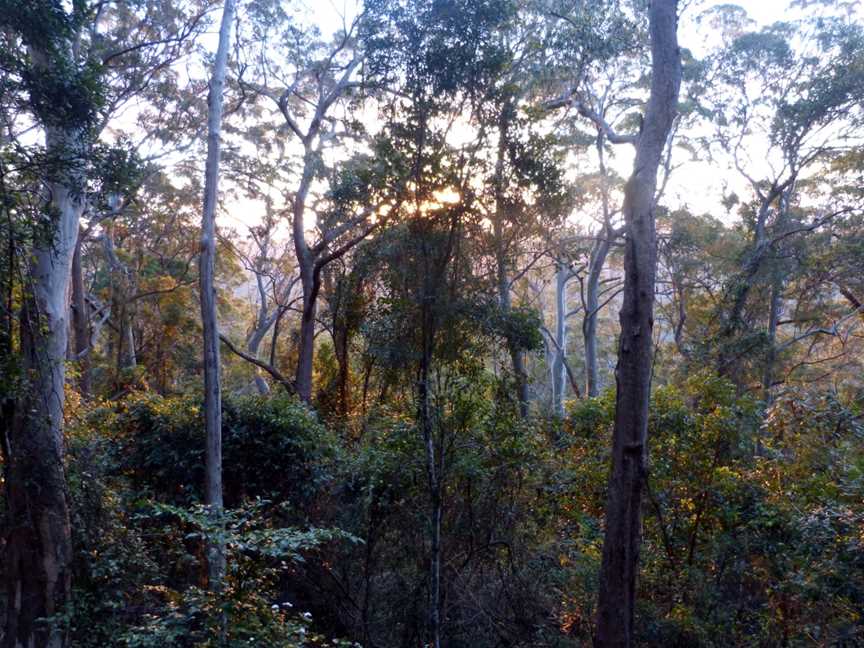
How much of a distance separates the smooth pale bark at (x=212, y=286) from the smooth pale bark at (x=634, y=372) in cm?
452

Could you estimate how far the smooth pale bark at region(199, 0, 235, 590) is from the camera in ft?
28.0

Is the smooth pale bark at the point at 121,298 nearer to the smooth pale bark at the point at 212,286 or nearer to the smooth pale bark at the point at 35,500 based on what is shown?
the smooth pale bark at the point at 212,286

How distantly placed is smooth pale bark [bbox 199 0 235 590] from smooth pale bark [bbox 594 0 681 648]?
4.52m

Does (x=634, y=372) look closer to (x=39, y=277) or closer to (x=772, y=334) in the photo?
(x=39, y=277)

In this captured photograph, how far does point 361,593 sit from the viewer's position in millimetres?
8367

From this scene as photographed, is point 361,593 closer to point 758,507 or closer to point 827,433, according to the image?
point 758,507

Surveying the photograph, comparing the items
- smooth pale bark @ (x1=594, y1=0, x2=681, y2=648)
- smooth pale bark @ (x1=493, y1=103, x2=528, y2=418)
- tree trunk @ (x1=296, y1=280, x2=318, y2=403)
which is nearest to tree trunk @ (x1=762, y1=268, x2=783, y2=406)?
smooth pale bark @ (x1=493, y1=103, x2=528, y2=418)

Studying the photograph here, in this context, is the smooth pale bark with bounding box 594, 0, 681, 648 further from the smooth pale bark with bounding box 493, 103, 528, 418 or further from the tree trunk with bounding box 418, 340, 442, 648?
the tree trunk with bounding box 418, 340, 442, 648

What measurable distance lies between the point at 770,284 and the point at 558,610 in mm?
11375

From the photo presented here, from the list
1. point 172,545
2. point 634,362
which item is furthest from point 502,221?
point 172,545

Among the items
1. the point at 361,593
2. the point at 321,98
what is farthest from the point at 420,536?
the point at 321,98

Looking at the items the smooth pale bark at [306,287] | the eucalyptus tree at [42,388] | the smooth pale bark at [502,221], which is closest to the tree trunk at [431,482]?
the smooth pale bark at [502,221]

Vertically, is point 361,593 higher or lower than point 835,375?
lower

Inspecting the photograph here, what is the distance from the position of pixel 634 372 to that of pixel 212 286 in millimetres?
5575
